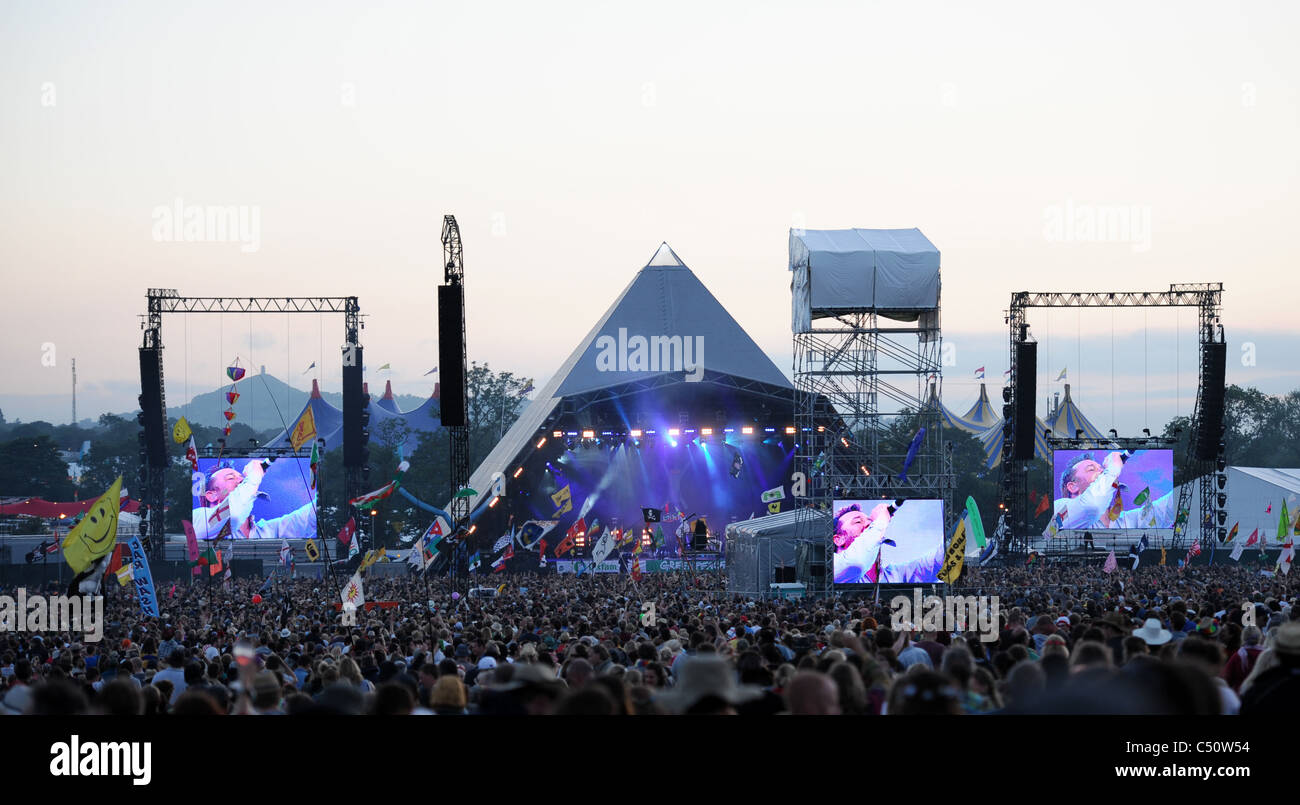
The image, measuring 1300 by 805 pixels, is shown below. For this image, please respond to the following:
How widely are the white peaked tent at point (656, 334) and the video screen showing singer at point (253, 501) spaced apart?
7.31 meters

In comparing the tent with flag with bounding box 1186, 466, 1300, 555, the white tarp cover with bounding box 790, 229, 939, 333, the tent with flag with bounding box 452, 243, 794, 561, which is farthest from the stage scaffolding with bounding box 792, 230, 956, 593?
the tent with flag with bounding box 1186, 466, 1300, 555

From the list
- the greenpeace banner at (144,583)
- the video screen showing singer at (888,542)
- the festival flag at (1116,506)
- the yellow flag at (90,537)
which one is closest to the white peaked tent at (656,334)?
the festival flag at (1116,506)

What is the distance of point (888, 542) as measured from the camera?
30406 millimetres

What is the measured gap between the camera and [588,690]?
5125 millimetres

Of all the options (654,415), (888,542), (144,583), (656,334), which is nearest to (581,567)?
(654,415)

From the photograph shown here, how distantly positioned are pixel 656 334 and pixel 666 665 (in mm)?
46926

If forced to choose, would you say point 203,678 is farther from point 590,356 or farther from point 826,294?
point 590,356

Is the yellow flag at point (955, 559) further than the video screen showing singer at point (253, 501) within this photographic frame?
No

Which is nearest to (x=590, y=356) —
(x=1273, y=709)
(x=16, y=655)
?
(x=16, y=655)

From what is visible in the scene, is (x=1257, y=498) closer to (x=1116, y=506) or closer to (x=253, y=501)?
(x=1116, y=506)

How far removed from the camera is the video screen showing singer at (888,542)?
30.5m

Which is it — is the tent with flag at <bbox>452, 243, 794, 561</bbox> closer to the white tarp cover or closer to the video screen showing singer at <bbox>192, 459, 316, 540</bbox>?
the video screen showing singer at <bbox>192, 459, 316, 540</bbox>

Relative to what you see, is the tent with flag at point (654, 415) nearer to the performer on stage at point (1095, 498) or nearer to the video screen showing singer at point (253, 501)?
the video screen showing singer at point (253, 501)
